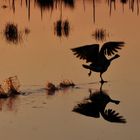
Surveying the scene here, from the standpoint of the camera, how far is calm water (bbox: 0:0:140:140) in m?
5.67

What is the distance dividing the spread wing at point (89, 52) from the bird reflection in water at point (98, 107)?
736 mm

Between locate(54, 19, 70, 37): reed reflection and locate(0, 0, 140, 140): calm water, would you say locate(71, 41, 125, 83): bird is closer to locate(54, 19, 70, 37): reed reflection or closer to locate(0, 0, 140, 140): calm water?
locate(0, 0, 140, 140): calm water

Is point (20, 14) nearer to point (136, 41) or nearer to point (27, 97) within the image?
point (136, 41)

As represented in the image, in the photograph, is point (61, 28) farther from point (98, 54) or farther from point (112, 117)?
point (112, 117)

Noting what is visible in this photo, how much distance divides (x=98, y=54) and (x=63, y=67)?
0.36m

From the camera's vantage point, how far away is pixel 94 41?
782 centimetres

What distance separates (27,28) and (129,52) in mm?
1493

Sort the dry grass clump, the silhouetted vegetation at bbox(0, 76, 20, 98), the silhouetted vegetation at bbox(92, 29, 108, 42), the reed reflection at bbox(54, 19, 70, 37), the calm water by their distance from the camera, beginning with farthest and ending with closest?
the reed reflection at bbox(54, 19, 70, 37)
the silhouetted vegetation at bbox(92, 29, 108, 42)
the dry grass clump
the silhouetted vegetation at bbox(0, 76, 20, 98)
the calm water

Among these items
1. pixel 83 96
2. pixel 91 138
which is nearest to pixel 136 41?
pixel 83 96

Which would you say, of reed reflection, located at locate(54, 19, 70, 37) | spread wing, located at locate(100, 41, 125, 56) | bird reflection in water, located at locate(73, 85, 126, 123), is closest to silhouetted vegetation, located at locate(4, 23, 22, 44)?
reed reflection, located at locate(54, 19, 70, 37)

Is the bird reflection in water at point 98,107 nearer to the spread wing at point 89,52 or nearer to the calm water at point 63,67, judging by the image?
the calm water at point 63,67

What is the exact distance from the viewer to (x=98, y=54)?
23.4 ft

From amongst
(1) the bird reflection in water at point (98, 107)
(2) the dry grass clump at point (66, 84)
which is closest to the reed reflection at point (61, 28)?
(2) the dry grass clump at point (66, 84)

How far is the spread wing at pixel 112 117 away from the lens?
584cm
